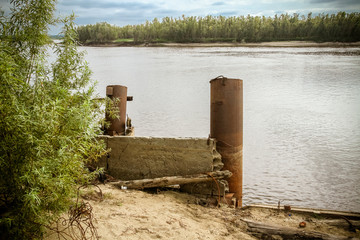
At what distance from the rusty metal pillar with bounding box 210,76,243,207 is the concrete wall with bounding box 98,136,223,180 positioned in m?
0.22

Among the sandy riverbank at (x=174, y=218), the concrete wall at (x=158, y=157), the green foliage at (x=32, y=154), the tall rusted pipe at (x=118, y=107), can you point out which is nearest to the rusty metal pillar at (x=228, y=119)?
the concrete wall at (x=158, y=157)

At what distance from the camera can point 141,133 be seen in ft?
42.0

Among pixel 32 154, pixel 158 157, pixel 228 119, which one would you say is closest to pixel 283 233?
pixel 228 119

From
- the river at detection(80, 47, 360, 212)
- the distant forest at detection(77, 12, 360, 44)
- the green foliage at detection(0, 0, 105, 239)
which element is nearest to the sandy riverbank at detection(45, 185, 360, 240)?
the green foliage at detection(0, 0, 105, 239)

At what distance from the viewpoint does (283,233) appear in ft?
13.4

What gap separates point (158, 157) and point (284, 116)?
12355 millimetres

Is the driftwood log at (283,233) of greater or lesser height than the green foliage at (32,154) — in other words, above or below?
below

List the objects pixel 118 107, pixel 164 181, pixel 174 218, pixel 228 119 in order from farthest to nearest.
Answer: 1. pixel 118 107
2. pixel 228 119
3. pixel 164 181
4. pixel 174 218

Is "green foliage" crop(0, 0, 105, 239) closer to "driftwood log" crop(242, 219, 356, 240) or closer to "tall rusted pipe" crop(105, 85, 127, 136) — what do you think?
"driftwood log" crop(242, 219, 356, 240)

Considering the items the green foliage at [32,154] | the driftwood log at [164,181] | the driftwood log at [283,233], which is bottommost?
the driftwood log at [283,233]

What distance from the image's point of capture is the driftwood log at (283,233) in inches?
158

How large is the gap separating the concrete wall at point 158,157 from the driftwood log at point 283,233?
1209mm

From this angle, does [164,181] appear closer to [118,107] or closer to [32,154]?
[118,107]

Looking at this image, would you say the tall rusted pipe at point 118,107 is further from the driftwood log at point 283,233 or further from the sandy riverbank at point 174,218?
the driftwood log at point 283,233
